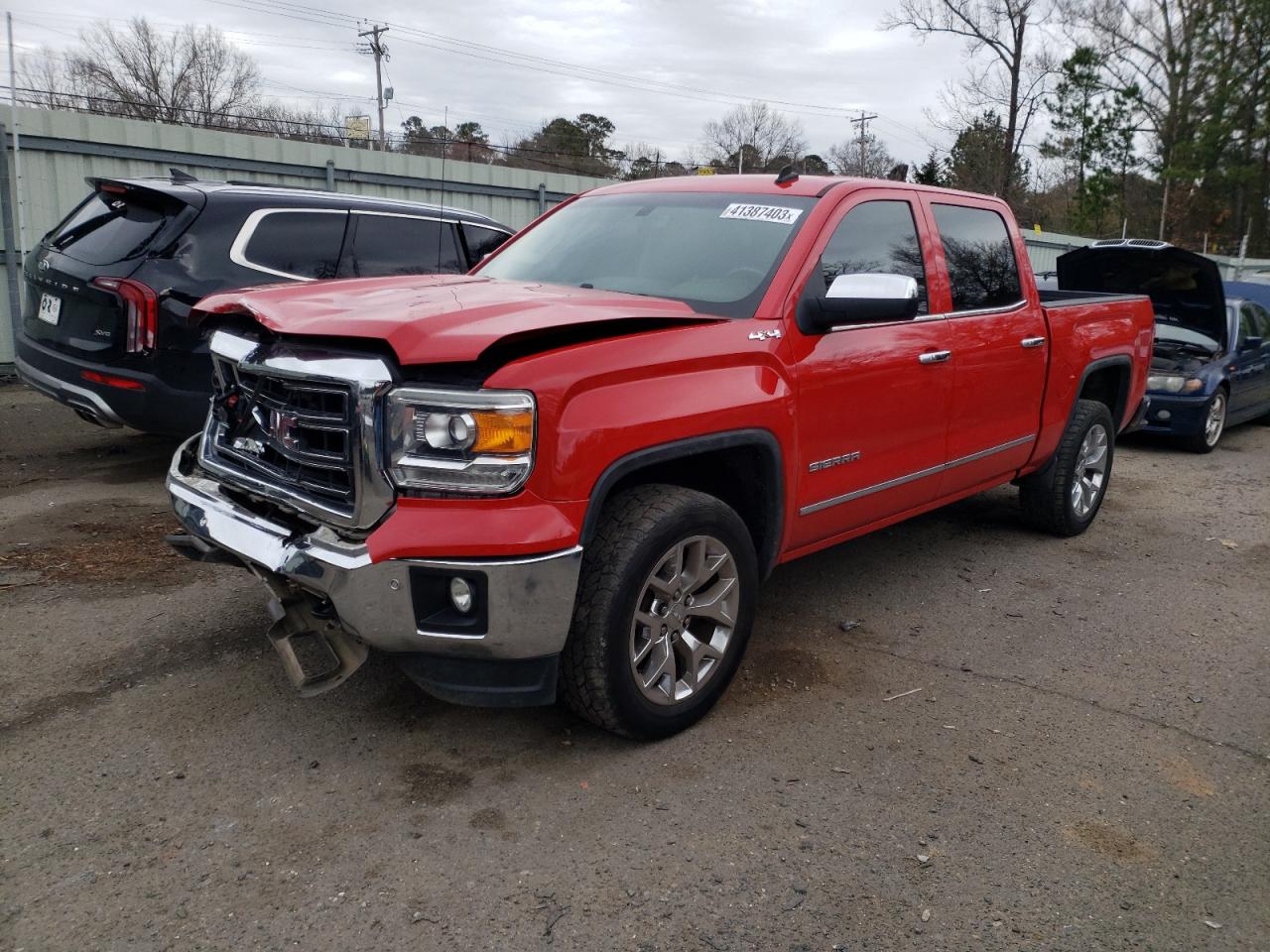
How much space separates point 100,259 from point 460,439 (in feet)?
13.9

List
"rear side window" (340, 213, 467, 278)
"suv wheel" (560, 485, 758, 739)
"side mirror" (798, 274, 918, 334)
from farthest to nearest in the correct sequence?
"rear side window" (340, 213, 467, 278), "side mirror" (798, 274, 918, 334), "suv wheel" (560, 485, 758, 739)

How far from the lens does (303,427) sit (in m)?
3.06

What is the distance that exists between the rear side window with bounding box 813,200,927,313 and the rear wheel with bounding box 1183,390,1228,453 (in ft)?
21.2

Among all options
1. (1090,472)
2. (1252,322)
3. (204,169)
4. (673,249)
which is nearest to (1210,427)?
(1252,322)

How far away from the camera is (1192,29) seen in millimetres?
35094

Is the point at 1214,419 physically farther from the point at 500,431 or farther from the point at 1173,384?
the point at 500,431

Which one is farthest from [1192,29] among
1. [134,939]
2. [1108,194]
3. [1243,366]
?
[134,939]

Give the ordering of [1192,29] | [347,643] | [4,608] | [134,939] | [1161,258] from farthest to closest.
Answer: [1192,29] → [1161,258] → [4,608] → [347,643] → [134,939]

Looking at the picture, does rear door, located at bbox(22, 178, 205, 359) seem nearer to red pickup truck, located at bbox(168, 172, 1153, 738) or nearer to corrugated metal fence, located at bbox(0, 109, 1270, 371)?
red pickup truck, located at bbox(168, 172, 1153, 738)

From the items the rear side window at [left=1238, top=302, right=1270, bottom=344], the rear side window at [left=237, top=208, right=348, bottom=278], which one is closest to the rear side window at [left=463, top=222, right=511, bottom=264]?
the rear side window at [left=237, top=208, right=348, bottom=278]

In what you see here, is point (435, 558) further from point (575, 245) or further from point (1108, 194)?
point (1108, 194)

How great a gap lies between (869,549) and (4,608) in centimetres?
446

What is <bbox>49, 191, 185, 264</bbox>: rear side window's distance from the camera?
5852 mm

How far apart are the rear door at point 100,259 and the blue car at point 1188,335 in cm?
747
